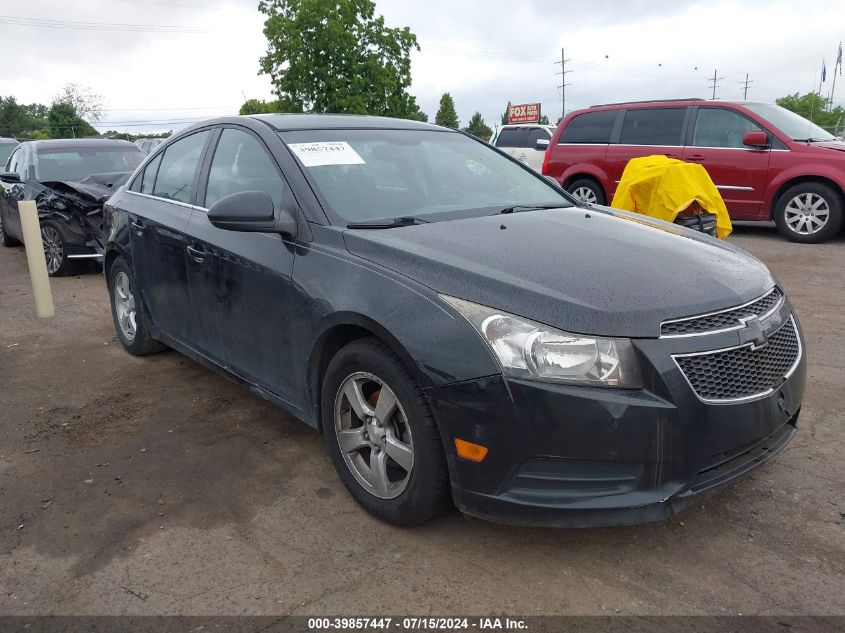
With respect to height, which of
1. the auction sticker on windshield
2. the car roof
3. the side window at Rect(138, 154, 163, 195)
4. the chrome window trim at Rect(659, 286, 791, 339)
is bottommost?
the chrome window trim at Rect(659, 286, 791, 339)

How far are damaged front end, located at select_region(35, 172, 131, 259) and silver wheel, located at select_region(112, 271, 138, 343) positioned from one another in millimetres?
3355

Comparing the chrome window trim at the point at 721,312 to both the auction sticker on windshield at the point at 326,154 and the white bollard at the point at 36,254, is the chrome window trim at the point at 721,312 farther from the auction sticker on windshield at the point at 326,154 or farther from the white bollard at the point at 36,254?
the white bollard at the point at 36,254

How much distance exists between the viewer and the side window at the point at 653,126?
32.6ft

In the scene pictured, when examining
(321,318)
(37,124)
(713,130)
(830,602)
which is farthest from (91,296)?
(37,124)

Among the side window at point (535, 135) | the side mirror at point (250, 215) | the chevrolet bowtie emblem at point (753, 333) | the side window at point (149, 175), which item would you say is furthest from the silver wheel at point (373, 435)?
the side window at point (535, 135)

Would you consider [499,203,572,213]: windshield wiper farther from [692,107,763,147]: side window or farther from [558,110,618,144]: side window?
[558,110,618,144]: side window

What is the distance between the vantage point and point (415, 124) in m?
4.14

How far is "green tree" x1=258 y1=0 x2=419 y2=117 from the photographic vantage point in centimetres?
2241

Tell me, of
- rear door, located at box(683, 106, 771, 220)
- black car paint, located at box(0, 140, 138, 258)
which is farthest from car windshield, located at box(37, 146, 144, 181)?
rear door, located at box(683, 106, 771, 220)

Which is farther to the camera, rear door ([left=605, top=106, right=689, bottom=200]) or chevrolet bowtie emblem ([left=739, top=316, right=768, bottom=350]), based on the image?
rear door ([left=605, top=106, right=689, bottom=200])

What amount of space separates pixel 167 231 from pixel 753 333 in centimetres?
321

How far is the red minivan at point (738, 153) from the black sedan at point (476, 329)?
21.0 feet

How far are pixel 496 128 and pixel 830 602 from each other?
53.0 feet

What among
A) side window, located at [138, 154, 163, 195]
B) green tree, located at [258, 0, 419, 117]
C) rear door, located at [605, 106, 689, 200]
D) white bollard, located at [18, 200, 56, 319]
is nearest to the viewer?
side window, located at [138, 154, 163, 195]
